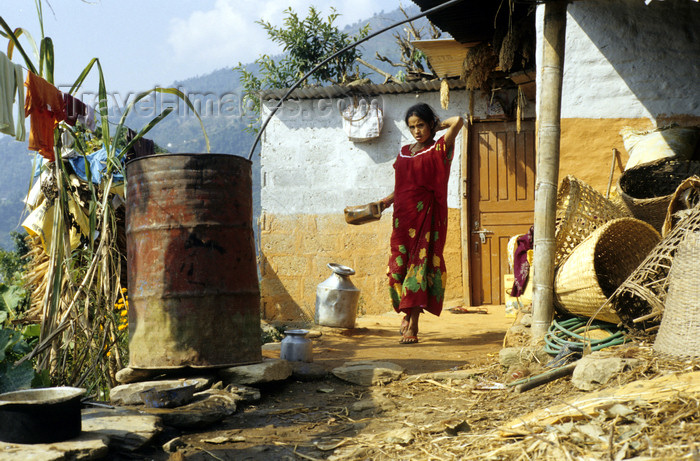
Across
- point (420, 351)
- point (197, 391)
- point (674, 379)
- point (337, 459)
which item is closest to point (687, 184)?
point (674, 379)

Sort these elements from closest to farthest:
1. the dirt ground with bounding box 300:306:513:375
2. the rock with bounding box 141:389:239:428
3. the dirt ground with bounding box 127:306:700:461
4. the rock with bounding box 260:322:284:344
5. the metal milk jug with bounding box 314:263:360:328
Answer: the dirt ground with bounding box 127:306:700:461 < the rock with bounding box 141:389:239:428 < the dirt ground with bounding box 300:306:513:375 < the rock with bounding box 260:322:284:344 < the metal milk jug with bounding box 314:263:360:328

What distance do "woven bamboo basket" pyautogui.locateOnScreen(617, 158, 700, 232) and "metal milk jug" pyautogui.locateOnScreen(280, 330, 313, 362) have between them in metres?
2.51

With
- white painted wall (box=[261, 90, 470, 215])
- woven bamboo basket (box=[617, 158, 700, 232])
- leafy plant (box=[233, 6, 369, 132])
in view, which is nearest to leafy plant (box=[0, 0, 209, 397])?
woven bamboo basket (box=[617, 158, 700, 232])

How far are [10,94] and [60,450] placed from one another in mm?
1783

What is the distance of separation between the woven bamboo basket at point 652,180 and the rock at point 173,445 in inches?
133

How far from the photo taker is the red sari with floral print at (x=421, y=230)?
5523 mm

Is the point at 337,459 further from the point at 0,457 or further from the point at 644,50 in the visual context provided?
the point at 644,50

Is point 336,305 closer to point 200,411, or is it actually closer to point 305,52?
point 200,411

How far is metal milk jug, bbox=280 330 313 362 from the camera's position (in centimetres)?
468

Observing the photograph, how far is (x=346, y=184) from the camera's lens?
8.93 metres

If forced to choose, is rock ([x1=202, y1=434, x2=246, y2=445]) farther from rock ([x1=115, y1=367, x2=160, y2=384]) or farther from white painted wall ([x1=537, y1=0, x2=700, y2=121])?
white painted wall ([x1=537, y1=0, x2=700, y2=121])

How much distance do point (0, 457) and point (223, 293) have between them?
1580 mm

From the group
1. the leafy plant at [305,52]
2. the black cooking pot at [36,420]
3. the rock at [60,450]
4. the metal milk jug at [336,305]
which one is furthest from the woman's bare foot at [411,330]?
the leafy plant at [305,52]

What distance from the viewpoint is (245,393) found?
3.83 m
